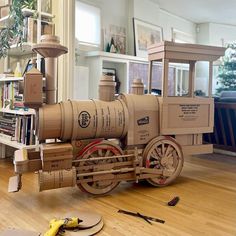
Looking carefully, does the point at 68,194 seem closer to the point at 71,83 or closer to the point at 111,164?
the point at 111,164

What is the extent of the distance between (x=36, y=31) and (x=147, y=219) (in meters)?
2.00

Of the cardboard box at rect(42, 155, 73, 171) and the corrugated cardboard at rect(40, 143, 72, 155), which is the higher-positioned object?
the corrugated cardboard at rect(40, 143, 72, 155)

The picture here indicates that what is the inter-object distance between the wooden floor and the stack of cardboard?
0.87ft

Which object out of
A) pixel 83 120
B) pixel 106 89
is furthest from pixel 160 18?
pixel 83 120

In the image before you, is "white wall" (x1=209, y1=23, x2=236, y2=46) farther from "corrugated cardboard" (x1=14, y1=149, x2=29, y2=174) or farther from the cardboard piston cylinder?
"corrugated cardboard" (x1=14, y1=149, x2=29, y2=174)

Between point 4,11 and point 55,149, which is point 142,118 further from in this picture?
point 4,11

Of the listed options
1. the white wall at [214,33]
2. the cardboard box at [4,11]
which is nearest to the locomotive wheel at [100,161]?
the cardboard box at [4,11]

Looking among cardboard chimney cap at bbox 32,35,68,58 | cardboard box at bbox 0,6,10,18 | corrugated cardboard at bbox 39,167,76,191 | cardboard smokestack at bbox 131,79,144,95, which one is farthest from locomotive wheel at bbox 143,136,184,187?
cardboard box at bbox 0,6,10,18

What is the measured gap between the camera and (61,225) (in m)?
1.57

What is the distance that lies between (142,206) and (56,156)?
2.19 feet

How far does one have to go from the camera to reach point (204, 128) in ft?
8.54

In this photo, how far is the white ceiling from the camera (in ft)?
20.6

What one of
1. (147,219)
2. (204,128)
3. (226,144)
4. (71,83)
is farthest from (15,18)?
(226,144)

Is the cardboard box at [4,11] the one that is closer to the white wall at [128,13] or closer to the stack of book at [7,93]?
the stack of book at [7,93]
